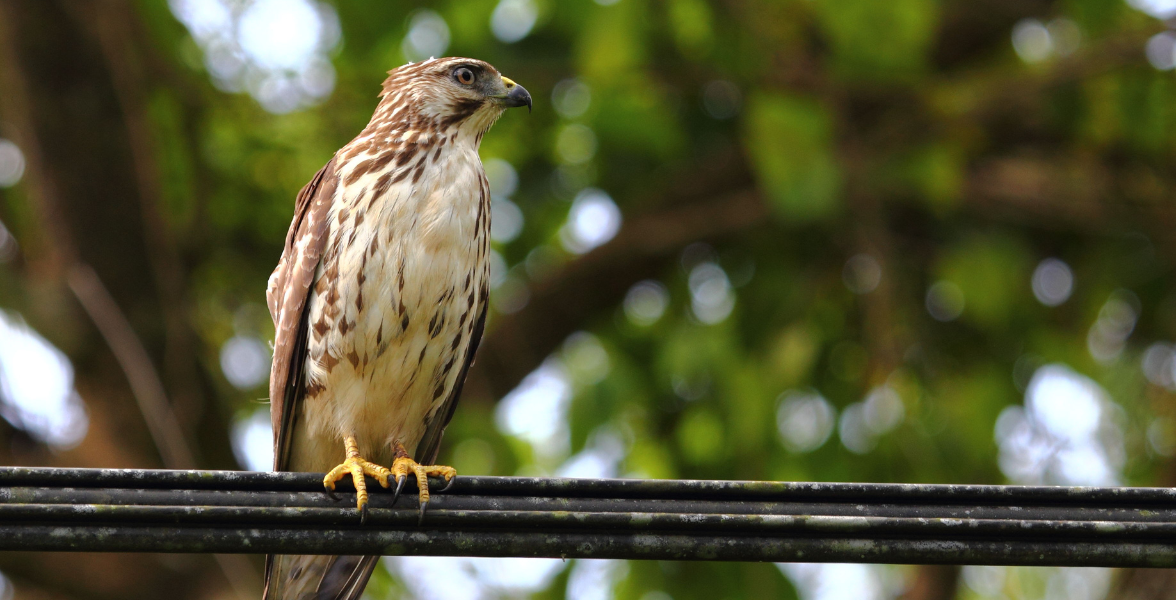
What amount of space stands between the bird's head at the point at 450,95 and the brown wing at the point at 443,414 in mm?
765

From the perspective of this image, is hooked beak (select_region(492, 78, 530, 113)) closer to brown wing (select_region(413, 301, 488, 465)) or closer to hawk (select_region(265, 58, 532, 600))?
hawk (select_region(265, 58, 532, 600))

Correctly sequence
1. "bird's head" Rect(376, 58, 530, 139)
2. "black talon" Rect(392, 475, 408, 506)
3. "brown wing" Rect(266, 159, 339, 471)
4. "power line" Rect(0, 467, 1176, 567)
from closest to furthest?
"power line" Rect(0, 467, 1176, 567) → "black talon" Rect(392, 475, 408, 506) → "brown wing" Rect(266, 159, 339, 471) → "bird's head" Rect(376, 58, 530, 139)

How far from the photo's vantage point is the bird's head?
456 cm

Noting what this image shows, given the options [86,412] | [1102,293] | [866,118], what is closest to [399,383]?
[86,412]

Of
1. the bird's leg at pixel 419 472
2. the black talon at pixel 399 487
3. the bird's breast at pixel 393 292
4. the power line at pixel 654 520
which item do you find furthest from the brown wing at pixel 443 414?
the power line at pixel 654 520

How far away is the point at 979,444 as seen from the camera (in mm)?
5879

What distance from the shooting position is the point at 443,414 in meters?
4.67

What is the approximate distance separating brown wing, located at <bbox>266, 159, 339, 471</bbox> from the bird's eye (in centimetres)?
71

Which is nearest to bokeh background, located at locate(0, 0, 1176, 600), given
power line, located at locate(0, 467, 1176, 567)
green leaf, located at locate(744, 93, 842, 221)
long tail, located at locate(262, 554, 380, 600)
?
green leaf, located at locate(744, 93, 842, 221)

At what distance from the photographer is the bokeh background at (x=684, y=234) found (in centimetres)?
599

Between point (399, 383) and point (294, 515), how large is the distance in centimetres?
172

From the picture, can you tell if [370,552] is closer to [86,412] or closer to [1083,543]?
[1083,543]

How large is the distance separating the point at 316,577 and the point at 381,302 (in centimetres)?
116

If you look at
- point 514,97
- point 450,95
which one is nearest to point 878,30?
point 514,97
